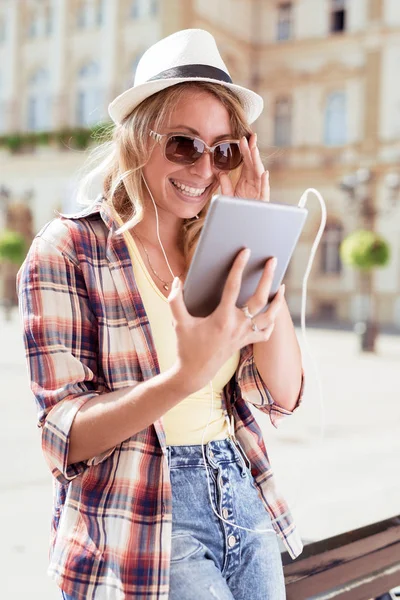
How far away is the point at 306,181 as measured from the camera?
22359mm

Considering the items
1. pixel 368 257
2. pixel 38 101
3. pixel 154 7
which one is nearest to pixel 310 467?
pixel 368 257

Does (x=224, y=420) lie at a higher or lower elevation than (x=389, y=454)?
higher

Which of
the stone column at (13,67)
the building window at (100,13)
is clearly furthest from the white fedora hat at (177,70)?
the stone column at (13,67)

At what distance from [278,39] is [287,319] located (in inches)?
916

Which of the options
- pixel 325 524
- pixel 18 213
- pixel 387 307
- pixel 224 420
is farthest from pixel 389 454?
pixel 18 213

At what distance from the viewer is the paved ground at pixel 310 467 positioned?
3.14m

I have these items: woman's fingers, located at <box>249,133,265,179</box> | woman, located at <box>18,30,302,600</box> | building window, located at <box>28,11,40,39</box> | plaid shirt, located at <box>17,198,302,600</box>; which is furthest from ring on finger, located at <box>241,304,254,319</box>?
building window, located at <box>28,11,40,39</box>

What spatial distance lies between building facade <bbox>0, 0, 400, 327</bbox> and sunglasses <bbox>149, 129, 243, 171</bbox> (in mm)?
19145

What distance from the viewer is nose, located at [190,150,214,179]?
1.52 meters

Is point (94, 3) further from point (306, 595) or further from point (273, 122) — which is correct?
point (306, 595)

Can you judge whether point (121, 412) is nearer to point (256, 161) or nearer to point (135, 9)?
point (256, 161)

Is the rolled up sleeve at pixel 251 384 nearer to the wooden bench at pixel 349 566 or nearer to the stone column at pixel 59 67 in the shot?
the wooden bench at pixel 349 566

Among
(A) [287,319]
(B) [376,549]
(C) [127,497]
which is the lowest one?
(B) [376,549]

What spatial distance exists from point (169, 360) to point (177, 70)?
23.3 inches
